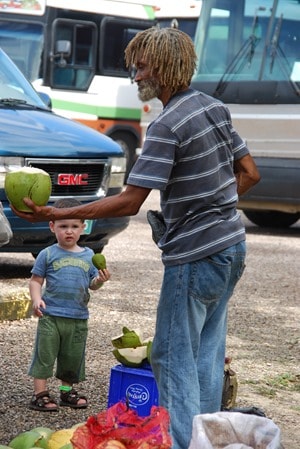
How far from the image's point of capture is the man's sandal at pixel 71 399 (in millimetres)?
6695

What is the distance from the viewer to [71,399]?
6707 mm

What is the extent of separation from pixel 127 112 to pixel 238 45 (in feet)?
24.7

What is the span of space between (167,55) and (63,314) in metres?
2.13

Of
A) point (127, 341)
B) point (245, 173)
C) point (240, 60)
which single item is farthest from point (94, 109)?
point (245, 173)

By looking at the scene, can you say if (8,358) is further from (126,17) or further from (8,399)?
(126,17)

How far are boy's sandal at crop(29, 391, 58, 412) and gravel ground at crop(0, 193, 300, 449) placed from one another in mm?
37

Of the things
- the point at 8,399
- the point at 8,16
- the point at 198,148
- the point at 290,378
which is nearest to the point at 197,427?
the point at 198,148

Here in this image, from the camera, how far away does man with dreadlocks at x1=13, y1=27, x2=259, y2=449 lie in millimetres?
5008

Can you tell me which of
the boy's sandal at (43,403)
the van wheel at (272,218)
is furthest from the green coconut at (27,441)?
the van wheel at (272,218)

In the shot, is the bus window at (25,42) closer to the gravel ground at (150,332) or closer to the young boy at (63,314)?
the gravel ground at (150,332)

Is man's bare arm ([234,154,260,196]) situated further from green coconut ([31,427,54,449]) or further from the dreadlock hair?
green coconut ([31,427,54,449])

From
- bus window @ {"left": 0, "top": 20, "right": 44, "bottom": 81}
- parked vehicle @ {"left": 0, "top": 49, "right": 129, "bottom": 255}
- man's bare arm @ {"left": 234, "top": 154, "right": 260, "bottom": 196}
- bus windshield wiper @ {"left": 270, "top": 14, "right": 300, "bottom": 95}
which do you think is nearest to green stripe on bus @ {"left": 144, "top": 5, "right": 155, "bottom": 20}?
bus window @ {"left": 0, "top": 20, "right": 44, "bottom": 81}

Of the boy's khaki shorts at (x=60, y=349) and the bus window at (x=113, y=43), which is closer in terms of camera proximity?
the boy's khaki shorts at (x=60, y=349)

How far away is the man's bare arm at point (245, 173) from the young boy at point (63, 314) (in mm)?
1271
